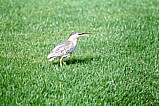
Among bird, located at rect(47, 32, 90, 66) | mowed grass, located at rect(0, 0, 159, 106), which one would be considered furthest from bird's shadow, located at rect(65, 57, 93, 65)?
bird, located at rect(47, 32, 90, 66)

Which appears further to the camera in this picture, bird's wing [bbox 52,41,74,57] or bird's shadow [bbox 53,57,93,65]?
bird's shadow [bbox 53,57,93,65]

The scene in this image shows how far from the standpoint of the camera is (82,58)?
920 centimetres

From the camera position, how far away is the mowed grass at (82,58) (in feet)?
22.7

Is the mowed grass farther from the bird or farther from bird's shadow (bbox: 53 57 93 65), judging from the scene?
the bird

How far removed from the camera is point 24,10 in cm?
1565

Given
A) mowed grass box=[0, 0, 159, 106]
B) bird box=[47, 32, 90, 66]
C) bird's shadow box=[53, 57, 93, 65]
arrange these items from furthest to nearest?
bird's shadow box=[53, 57, 93, 65] < bird box=[47, 32, 90, 66] < mowed grass box=[0, 0, 159, 106]

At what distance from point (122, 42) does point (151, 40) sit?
27.1 inches

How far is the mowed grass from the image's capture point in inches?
273

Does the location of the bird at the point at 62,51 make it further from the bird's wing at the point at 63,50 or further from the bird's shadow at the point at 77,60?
the bird's shadow at the point at 77,60

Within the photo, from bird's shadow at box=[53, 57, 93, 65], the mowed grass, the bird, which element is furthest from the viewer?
bird's shadow at box=[53, 57, 93, 65]

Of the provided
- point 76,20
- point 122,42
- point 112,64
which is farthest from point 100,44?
point 76,20

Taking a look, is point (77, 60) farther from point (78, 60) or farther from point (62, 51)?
point (62, 51)

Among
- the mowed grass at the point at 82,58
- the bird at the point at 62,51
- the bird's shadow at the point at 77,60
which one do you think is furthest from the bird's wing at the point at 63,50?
the bird's shadow at the point at 77,60

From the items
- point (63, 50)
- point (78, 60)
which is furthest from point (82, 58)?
point (63, 50)
